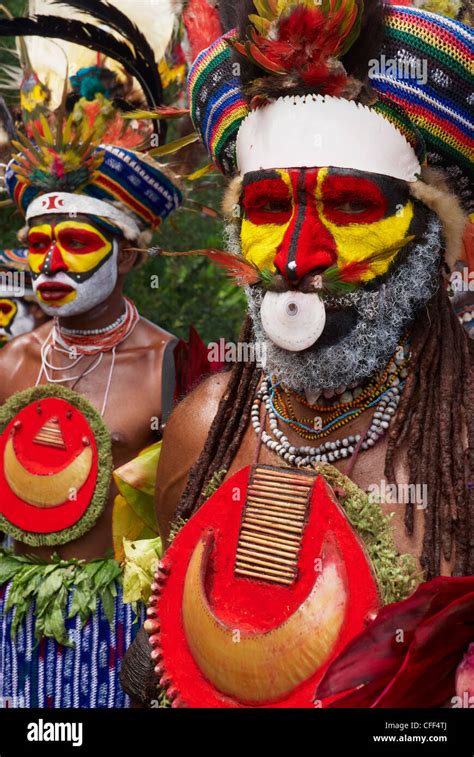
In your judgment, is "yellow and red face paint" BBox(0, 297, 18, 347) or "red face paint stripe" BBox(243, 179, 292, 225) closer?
"red face paint stripe" BBox(243, 179, 292, 225)

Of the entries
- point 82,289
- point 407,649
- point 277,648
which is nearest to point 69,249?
point 82,289

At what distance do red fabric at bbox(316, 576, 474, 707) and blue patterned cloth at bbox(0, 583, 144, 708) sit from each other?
101 inches

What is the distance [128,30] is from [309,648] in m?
3.34

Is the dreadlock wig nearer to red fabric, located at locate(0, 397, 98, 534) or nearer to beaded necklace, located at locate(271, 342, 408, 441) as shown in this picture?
beaded necklace, located at locate(271, 342, 408, 441)

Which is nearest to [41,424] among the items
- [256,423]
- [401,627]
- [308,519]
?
[256,423]

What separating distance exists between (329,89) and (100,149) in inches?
106

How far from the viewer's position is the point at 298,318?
8.53 ft

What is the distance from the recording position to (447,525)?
2.51 metres

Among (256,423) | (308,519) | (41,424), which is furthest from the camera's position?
(41,424)

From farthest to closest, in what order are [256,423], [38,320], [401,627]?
[38,320]
[256,423]
[401,627]

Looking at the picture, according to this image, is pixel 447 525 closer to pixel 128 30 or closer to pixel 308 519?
pixel 308 519

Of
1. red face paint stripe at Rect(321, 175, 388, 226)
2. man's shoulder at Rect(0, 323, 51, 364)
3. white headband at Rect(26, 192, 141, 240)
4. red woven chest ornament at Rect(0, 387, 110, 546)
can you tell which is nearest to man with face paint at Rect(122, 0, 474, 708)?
red face paint stripe at Rect(321, 175, 388, 226)

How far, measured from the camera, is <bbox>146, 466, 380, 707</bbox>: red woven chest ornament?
2414mm

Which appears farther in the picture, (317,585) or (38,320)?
(38,320)
